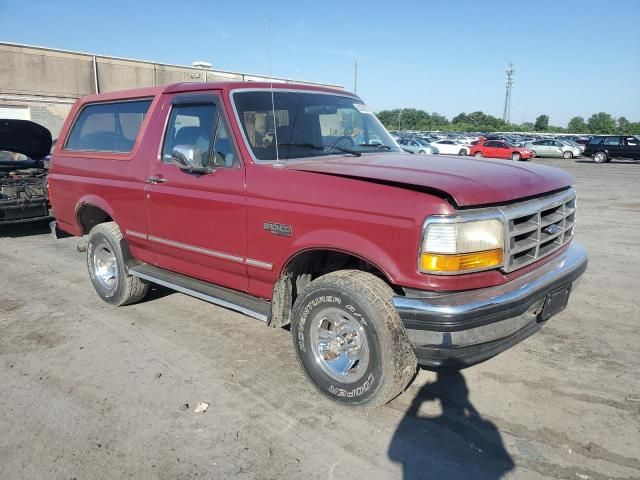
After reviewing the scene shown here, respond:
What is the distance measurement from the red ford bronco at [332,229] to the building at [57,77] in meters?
24.0

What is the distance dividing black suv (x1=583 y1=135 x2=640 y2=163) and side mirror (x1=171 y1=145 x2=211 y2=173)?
35.0m

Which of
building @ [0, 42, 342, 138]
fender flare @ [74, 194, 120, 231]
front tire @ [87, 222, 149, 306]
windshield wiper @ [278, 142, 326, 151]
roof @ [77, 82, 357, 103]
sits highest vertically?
building @ [0, 42, 342, 138]

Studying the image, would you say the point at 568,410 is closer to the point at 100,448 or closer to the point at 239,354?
the point at 239,354

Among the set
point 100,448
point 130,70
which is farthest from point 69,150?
point 130,70

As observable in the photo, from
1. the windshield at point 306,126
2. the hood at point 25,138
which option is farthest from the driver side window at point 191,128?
the hood at point 25,138

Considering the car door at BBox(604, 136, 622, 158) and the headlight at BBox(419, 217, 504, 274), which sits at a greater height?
the car door at BBox(604, 136, 622, 158)

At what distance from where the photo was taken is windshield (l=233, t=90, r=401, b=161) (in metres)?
3.84

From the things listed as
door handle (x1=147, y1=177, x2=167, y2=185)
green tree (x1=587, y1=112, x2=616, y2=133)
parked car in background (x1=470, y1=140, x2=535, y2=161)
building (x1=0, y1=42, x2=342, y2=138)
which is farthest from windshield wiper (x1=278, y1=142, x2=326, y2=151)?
green tree (x1=587, y1=112, x2=616, y2=133)

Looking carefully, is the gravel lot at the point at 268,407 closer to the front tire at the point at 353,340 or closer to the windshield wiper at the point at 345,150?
the front tire at the point at 353,340

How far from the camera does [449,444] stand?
289cm

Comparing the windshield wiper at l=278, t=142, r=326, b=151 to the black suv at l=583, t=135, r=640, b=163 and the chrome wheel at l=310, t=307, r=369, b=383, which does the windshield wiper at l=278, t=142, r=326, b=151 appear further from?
the black suv at l=583, t=135, r=640, b=163

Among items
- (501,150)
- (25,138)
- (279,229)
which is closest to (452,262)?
(279,229)

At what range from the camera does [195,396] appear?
11.3ft

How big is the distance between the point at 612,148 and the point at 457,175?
34990mm
